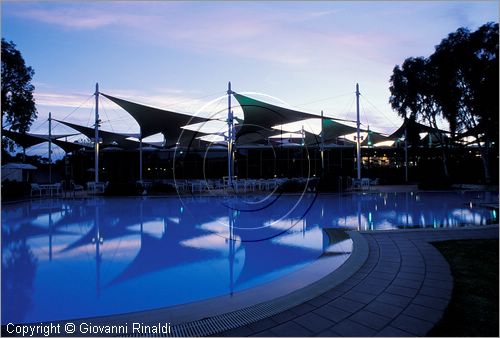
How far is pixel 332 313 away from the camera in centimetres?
263

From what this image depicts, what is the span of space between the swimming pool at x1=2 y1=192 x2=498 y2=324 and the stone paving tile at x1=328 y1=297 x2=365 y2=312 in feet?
3.74

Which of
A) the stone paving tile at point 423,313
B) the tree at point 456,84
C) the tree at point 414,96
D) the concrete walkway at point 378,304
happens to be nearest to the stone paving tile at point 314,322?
the concrete walkway at point 378,304

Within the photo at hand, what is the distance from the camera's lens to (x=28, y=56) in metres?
16.0

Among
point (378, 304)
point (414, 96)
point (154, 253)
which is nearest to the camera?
point (378, 304)

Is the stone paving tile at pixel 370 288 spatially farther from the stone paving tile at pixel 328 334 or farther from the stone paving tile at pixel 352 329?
the stone paving tile at pixel 328 334

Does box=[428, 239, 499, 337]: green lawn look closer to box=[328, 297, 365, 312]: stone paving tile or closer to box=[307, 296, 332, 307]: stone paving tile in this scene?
box=[328, 297, 365, 312]: stone paving tile

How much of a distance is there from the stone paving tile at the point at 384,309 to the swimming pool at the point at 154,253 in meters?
1.40

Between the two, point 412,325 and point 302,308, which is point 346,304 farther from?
point 412,325

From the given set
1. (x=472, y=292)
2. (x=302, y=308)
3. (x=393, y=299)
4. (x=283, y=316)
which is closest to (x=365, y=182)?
(x=472, y=292)

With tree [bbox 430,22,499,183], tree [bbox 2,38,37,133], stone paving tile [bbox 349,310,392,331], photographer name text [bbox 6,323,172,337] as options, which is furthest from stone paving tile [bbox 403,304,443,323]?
tree [bbox 2,38,37,133]

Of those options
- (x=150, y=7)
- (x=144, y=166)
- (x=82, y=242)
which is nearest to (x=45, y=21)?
(x=150, y=7)

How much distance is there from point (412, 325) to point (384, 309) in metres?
0.30

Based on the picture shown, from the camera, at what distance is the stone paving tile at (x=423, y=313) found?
2.49m

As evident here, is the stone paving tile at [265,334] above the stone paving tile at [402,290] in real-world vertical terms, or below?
below
